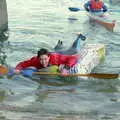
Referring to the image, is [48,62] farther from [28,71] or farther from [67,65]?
[28,71]

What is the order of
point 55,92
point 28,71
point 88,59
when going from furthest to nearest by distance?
point 88,59, point 55,92, point 28,71

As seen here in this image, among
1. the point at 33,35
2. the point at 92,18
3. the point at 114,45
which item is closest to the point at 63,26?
the point at 92,18

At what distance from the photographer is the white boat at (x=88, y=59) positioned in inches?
468

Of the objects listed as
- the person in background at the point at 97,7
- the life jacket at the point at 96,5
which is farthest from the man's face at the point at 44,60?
the life jacket at the point at 96,5

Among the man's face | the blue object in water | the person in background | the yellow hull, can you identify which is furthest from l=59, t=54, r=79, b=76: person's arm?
the person in background

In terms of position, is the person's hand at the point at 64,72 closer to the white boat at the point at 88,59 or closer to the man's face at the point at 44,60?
the white boat at the point at 88,59

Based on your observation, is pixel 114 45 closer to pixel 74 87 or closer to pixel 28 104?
pixel 74 87

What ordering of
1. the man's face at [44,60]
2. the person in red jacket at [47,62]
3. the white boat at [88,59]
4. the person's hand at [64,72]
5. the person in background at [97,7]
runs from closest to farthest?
the man's face at [44,60], the person in red jacket at [47,62], the person's hand at [64,72], the white boat at [88,59], the person in background at [97,7]

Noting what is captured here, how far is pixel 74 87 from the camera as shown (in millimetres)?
11469

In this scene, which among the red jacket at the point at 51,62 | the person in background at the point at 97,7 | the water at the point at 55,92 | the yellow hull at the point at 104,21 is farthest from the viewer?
the person in background at the point at 97,7

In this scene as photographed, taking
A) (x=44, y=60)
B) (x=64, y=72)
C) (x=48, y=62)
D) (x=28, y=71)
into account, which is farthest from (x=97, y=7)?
(x=28, y=71)

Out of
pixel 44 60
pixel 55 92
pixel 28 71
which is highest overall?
pixel 44 60

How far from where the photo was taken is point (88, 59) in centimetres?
1311

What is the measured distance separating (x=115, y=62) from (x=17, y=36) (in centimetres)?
755
